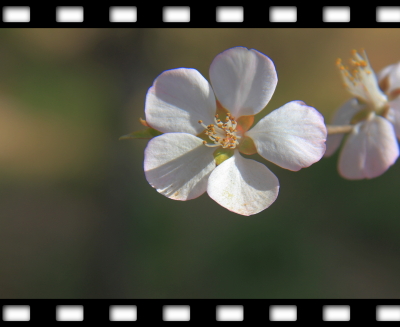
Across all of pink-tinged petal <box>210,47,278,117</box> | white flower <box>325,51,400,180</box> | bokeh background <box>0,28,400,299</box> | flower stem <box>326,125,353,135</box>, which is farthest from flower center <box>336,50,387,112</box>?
bokeh background <box>0,28,400,299</box>

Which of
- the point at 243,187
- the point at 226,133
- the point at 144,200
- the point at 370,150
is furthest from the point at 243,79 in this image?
the point at 144,200

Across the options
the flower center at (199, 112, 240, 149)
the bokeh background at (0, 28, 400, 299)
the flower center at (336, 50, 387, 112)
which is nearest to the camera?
the flower center at (199, 112, 240, 149)

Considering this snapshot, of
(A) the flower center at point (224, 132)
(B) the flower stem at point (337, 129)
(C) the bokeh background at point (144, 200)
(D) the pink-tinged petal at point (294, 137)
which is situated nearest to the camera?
(D) the pink-tinged petal at point (294, 137)

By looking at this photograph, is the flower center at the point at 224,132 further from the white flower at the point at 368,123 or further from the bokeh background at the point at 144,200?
the bokeh background at the point at 144,200

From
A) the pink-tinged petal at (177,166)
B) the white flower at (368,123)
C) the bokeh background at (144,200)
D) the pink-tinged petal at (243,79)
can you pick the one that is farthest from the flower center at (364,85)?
the bokeh background at (144,200)

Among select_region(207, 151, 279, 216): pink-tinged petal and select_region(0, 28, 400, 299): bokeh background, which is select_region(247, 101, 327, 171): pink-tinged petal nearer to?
select_region(207, 151, 279, 216): pink-tinged petal

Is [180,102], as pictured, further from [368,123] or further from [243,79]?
[368,123]
